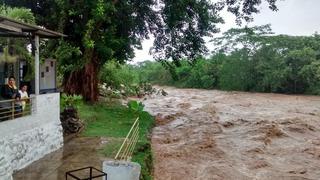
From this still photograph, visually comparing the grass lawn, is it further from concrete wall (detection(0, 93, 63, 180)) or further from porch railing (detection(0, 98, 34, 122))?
→ porch railing (detection(0, 98, 34, 122))

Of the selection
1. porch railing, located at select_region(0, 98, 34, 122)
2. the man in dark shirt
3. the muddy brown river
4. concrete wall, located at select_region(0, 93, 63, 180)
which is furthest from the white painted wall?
the muddy brown river

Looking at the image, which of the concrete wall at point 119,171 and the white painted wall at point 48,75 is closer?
the concrete wall at point 119,171

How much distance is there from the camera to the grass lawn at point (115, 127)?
12.9 metres

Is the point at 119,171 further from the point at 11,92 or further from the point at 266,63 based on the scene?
the point at 266,63

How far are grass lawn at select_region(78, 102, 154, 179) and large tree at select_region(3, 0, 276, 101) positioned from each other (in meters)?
Result: 1.64

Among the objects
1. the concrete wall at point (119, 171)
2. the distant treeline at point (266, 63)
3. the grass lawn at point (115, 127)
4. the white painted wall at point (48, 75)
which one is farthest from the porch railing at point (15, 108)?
the distant treeline at point (266, 63)

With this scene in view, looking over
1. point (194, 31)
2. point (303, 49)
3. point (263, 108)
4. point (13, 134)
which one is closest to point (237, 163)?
point (13, 134)

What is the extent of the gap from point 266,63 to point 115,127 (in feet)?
92.8

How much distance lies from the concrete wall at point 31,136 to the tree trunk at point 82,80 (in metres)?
9.02

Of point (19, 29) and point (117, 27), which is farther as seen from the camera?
point (117, 27)

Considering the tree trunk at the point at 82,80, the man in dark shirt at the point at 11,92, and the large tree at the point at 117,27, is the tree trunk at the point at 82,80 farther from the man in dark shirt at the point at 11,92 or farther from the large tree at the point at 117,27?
the man in dark shirt at the point at 11,92

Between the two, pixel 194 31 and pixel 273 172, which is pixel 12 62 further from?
pixel 194 31

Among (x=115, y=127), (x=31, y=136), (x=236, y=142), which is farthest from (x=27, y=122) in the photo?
(x=236, y=142)

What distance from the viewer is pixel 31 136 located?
459 inches
